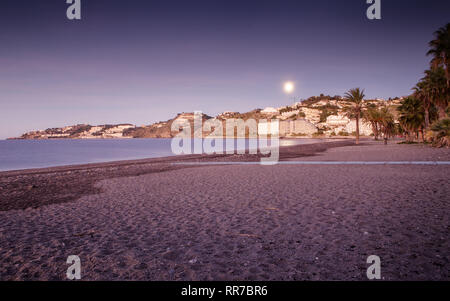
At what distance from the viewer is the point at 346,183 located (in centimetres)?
1103

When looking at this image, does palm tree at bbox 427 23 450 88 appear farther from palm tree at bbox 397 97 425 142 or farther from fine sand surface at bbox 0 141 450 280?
fine sand surface at bbox 0 141 450 280

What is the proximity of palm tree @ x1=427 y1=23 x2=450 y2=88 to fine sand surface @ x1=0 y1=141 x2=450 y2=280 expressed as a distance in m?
36.5

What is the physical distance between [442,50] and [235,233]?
47.6 metres

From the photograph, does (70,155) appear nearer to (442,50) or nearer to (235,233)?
(235,233)

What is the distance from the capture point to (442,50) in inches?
1419

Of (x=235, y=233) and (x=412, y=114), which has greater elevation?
(x=412, y=114)

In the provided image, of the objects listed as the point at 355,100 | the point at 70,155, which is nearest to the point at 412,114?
the point at 355,100

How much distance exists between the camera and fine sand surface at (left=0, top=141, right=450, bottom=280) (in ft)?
13.3

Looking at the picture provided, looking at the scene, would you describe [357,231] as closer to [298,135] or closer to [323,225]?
[323,225]

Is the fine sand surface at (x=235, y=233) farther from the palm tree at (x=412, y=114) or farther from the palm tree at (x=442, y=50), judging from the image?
the palm tree at (x=412, y=114)

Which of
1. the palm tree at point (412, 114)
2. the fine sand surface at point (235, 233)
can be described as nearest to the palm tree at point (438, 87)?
the palm tree at point (412, 114)
